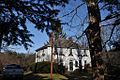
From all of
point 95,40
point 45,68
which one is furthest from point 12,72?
point 95,40

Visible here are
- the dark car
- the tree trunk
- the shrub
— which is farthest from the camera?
the shrub

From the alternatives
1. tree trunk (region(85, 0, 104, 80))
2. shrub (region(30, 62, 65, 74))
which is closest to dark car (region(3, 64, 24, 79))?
shrub (region(30, 62, 65, 74))

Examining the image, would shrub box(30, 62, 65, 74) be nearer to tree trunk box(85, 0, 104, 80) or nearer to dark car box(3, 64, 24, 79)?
dark car box(3, 64, 24, 79)

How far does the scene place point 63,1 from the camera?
47.3 feet

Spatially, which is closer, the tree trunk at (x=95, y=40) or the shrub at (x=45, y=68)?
the tree trunk at (x=95, y=40)

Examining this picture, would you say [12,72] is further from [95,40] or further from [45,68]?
[95,40]

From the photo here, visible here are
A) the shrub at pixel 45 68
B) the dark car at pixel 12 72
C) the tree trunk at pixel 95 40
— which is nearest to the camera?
the tree trunk at pixel 95 40

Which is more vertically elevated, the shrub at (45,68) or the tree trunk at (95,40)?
the shrub at (45,68)

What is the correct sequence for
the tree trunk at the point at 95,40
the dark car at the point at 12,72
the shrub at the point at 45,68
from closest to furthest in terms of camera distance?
the tree trunk at the point at 95,40
the dark car at the point at 12,72
the shrub at the point at 45,68

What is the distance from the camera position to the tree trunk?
31.7 feet

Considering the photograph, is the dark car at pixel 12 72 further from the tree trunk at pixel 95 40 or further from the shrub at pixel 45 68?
the tree trunk at pixel 95 40

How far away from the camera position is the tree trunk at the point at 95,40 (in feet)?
31.7

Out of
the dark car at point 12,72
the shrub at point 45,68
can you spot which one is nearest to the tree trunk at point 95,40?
the dark car at point 12,72

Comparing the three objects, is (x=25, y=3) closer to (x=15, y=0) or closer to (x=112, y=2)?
(x=15, y=0)
